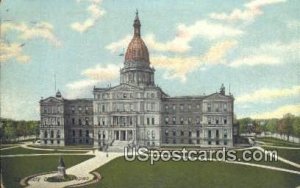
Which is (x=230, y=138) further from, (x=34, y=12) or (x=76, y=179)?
(x=34, y=12)

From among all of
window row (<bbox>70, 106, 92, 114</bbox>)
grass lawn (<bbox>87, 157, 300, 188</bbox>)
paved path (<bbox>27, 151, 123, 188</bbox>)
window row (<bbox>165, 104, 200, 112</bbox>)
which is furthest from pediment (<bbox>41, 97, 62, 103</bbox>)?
window row (<bbox>165, 104, 200, 112</bbox>)

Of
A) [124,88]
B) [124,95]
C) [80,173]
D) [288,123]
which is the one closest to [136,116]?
[124,95]

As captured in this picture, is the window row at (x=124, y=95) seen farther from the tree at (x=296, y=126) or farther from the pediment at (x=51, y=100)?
the tree at (x=296, y=126)

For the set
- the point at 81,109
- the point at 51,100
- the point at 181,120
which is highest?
the point at 51,100

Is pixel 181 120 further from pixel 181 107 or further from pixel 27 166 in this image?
pixel 27 166

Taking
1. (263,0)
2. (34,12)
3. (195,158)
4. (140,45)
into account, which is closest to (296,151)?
(195,158)

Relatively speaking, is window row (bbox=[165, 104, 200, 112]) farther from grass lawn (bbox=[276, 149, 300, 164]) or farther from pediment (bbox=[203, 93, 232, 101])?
grass lawn (bbox=[276, 149, 300, 164])

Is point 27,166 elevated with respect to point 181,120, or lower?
lower
